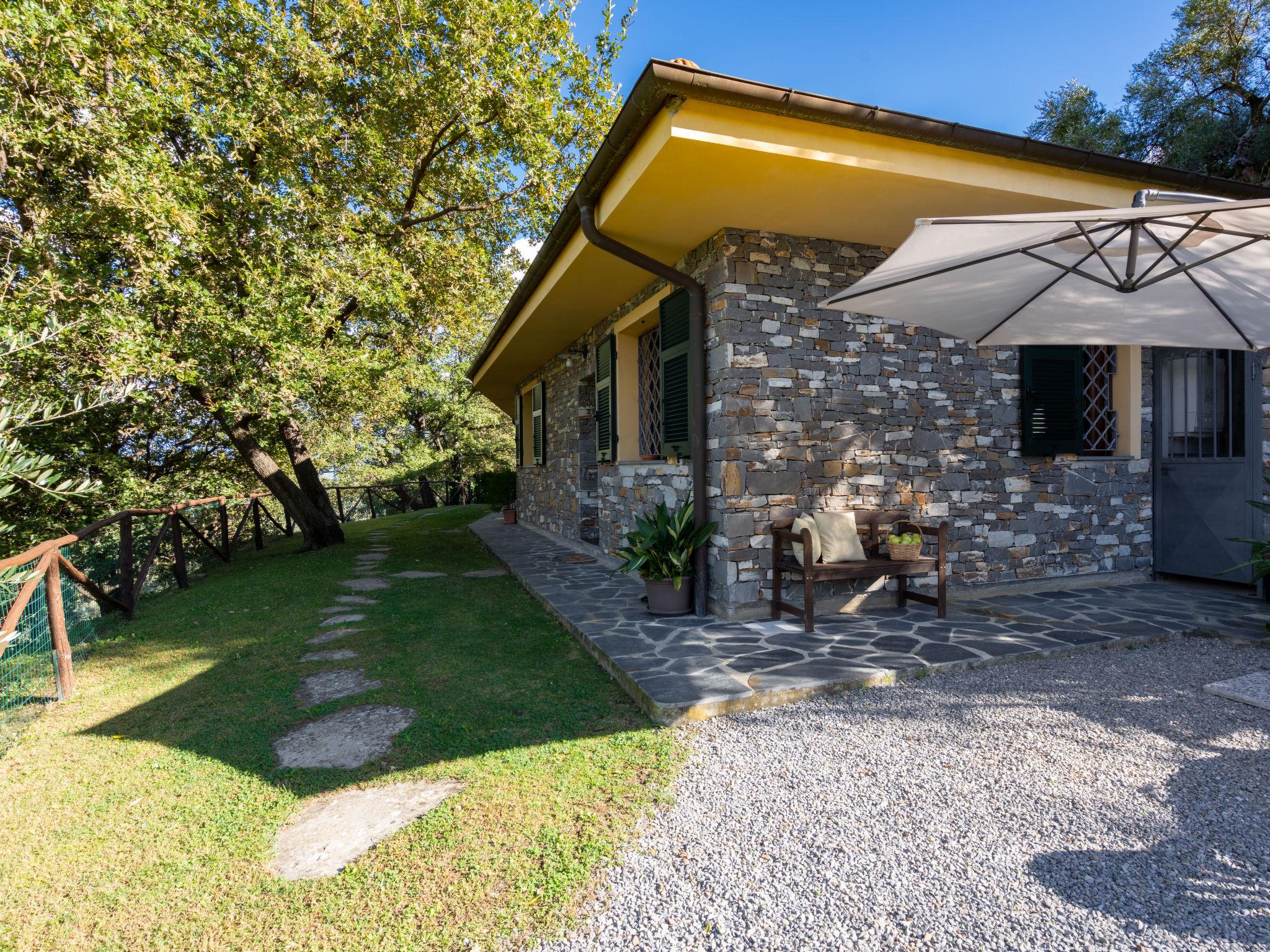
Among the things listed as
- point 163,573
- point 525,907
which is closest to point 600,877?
point 525,907

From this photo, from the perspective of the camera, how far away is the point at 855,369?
14.8 feet

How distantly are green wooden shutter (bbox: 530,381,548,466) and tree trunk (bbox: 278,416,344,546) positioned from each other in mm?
3208

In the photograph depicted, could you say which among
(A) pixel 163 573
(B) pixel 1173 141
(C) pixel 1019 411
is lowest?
(A) pixel 163 573

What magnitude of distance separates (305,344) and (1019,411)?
6840mm

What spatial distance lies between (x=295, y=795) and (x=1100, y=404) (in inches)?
254

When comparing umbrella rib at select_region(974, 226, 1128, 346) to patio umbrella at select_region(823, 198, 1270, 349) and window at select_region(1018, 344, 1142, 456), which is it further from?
window at select_region(1018, 344, 1142, 456)

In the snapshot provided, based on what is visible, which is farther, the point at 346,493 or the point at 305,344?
the point at 346,493

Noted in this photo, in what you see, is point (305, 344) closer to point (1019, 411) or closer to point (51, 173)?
point (51, 173)

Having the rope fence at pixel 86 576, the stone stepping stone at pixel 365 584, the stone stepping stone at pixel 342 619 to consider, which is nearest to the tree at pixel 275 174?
the rope fence at pixel 86 576

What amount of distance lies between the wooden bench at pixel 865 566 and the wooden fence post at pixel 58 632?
4239 mm

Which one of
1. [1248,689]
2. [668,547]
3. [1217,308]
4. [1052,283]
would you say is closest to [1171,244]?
[1052,283]

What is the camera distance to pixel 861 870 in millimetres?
1758

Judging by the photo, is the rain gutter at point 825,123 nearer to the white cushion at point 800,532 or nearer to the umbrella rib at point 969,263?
the umbrella rib at point 969,263

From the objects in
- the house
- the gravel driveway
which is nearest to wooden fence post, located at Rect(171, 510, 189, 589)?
the house
